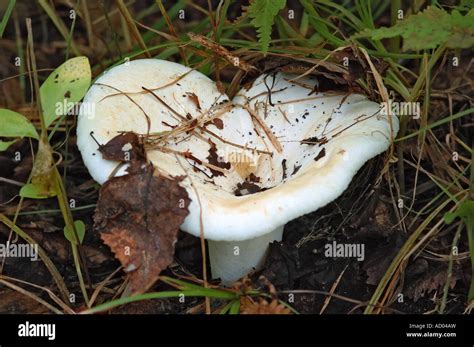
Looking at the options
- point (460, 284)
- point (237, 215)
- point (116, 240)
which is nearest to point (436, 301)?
point (460, 284)

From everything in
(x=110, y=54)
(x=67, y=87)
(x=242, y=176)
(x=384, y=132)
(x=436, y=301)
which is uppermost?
(x=110, y=54)

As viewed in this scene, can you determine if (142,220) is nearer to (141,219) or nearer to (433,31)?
(141,219)

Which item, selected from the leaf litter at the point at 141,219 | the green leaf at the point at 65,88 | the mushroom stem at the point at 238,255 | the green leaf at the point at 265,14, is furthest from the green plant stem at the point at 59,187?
the green leaf at the point at 265,14

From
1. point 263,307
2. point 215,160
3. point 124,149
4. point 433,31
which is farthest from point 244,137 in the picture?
point 433,31

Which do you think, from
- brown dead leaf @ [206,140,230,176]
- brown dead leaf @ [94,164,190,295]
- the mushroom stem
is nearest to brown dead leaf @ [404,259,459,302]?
the mushroom stem
